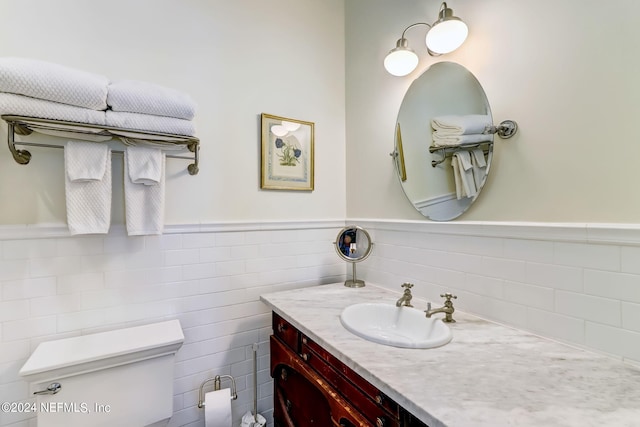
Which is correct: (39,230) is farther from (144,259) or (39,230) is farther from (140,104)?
(140,104)

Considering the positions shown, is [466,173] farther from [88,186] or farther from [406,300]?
[88,186]

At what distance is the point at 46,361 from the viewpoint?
1.02 m

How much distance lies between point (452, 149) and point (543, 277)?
24.1 inches

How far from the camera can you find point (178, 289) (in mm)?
1430

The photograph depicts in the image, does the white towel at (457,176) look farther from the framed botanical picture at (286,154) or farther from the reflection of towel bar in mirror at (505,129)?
the framed botanical picture at (286,154)

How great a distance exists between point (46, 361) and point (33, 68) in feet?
3.37

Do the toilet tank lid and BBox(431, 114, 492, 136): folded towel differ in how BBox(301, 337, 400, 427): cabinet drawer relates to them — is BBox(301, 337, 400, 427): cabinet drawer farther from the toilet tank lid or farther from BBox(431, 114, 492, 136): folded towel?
BBox(431, 114, 492, 136): folded towel

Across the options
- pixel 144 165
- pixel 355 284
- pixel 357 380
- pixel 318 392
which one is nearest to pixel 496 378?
pixel 357 380

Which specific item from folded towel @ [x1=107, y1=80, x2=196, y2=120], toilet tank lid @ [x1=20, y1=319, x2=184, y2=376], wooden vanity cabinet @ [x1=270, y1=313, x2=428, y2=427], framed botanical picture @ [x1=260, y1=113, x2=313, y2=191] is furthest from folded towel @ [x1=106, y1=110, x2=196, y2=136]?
wooden vanity cabinet @ [x1=270, y1=313, x2=428, y2=427]

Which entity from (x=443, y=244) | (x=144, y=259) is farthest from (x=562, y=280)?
(x=144, y=259)

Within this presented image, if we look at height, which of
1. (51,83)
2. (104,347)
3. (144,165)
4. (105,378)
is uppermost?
(51,83)

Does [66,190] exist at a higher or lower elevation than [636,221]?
higher

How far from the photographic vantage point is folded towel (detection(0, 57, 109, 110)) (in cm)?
97

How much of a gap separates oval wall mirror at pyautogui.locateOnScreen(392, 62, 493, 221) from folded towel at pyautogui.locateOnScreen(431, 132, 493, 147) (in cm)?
2
